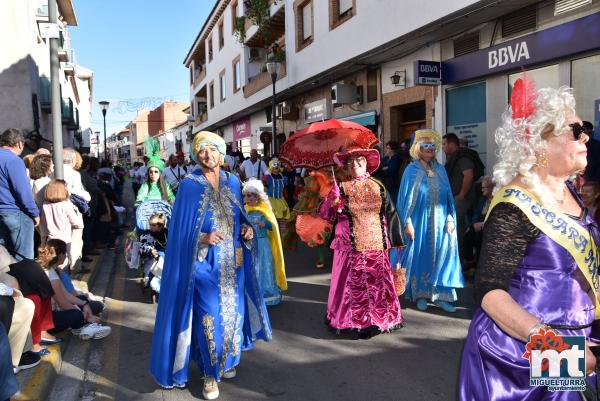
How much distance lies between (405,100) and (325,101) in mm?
4919

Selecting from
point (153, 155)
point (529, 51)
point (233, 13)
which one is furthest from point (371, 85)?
Answer: point (233, 13)

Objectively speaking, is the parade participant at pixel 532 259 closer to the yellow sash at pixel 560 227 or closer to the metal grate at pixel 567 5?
the yellow sash at pixel 560 227

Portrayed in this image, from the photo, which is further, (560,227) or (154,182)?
(154,182)

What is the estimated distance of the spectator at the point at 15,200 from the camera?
556cm

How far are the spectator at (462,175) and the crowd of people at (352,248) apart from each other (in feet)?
0.07

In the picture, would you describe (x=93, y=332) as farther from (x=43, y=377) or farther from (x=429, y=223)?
(x=429, y=223)

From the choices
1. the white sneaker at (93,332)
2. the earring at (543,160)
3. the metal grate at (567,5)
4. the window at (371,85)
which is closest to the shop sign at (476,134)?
the metal grate at (567,5)

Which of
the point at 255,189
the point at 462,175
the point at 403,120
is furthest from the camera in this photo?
the point at 403,120

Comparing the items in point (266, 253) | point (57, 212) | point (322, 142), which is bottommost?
point (266, 253)

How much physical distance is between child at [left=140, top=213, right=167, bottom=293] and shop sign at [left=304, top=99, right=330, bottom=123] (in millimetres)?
10605

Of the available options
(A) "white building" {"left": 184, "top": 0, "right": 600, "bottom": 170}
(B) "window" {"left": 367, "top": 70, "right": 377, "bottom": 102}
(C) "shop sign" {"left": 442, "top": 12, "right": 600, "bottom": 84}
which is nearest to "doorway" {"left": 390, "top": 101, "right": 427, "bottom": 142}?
(A) "white building" {"left": 184, "top": 0, "right": 600, "bottom": 170}

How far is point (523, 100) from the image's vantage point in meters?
2.00

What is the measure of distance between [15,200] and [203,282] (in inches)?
130

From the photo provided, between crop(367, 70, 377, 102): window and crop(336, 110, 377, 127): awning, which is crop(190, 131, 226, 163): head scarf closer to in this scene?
crop(336, 110, 377, 127): awning
